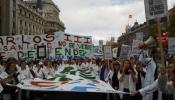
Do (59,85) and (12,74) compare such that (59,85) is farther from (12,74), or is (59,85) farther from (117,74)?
(117,74)

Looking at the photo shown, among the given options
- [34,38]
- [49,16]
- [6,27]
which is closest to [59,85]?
A: [34,38]

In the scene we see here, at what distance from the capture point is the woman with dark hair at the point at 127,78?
13797 mm

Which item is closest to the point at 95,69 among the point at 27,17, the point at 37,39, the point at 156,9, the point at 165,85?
the point at 37,39

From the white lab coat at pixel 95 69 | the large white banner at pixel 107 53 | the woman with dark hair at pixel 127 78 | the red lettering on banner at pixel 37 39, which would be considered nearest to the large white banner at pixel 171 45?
the large white banner at pixel 107 53

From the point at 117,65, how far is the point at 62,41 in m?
16.5

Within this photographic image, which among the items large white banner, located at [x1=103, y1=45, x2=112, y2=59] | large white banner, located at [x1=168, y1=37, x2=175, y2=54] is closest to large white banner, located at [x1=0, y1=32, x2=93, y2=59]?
large white banner, located at [x1=103, y1=45, x2=112, y2=59]

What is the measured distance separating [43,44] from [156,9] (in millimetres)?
21609

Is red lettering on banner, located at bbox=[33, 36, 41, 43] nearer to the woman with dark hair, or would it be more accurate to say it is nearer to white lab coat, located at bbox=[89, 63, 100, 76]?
white lab coat, located at bbox=[89, 63, 100, 76]

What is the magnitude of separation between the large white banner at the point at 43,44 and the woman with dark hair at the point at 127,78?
15.5 m

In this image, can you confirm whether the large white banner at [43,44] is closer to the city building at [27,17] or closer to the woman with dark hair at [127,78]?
the woman with dark hair at [127,78]

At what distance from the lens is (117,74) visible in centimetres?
1562

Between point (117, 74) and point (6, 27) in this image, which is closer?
point (117, 74)

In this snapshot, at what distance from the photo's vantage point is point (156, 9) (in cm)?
972

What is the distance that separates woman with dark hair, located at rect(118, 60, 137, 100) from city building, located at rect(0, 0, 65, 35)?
2084 inches
